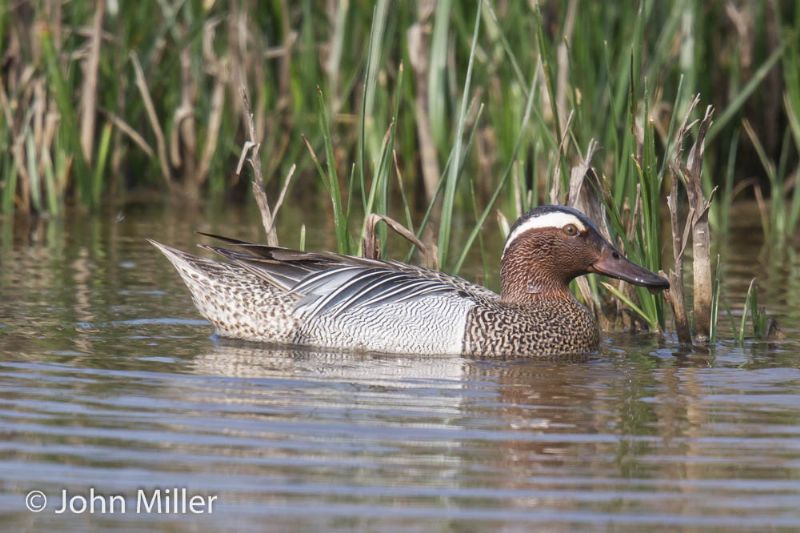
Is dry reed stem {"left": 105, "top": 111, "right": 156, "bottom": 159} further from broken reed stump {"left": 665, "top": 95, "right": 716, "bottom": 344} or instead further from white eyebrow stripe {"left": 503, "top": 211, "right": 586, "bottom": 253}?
broken reed stump {"left": 665, "top": 95, "right": 716, "bottom": 344}

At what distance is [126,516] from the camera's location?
4090 mm

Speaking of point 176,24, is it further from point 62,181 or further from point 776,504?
point 776,504

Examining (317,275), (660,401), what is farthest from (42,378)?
(660,401)

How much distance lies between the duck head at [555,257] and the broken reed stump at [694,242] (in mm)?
176

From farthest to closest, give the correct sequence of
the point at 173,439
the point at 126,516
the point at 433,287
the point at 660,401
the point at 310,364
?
the point at 433,287 → the point at 310,364 → the point at 660,401 → the point at 173,439 → the point at 126,516

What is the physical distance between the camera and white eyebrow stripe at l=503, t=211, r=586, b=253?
724 cm

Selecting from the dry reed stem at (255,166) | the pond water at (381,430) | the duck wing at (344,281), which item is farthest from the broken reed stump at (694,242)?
the dry reed stem at (255,166)

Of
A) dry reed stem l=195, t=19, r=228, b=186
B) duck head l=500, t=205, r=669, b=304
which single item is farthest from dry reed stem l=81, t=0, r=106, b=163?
duck head l=500, t=205, r=669, b=304

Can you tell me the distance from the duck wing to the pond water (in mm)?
306

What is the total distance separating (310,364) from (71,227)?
490 cm

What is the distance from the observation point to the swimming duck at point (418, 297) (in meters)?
7.05

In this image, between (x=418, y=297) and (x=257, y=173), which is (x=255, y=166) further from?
(x=418, y=297)

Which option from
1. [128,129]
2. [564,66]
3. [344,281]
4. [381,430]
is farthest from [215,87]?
[381,430]

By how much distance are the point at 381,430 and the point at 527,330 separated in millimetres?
2142
